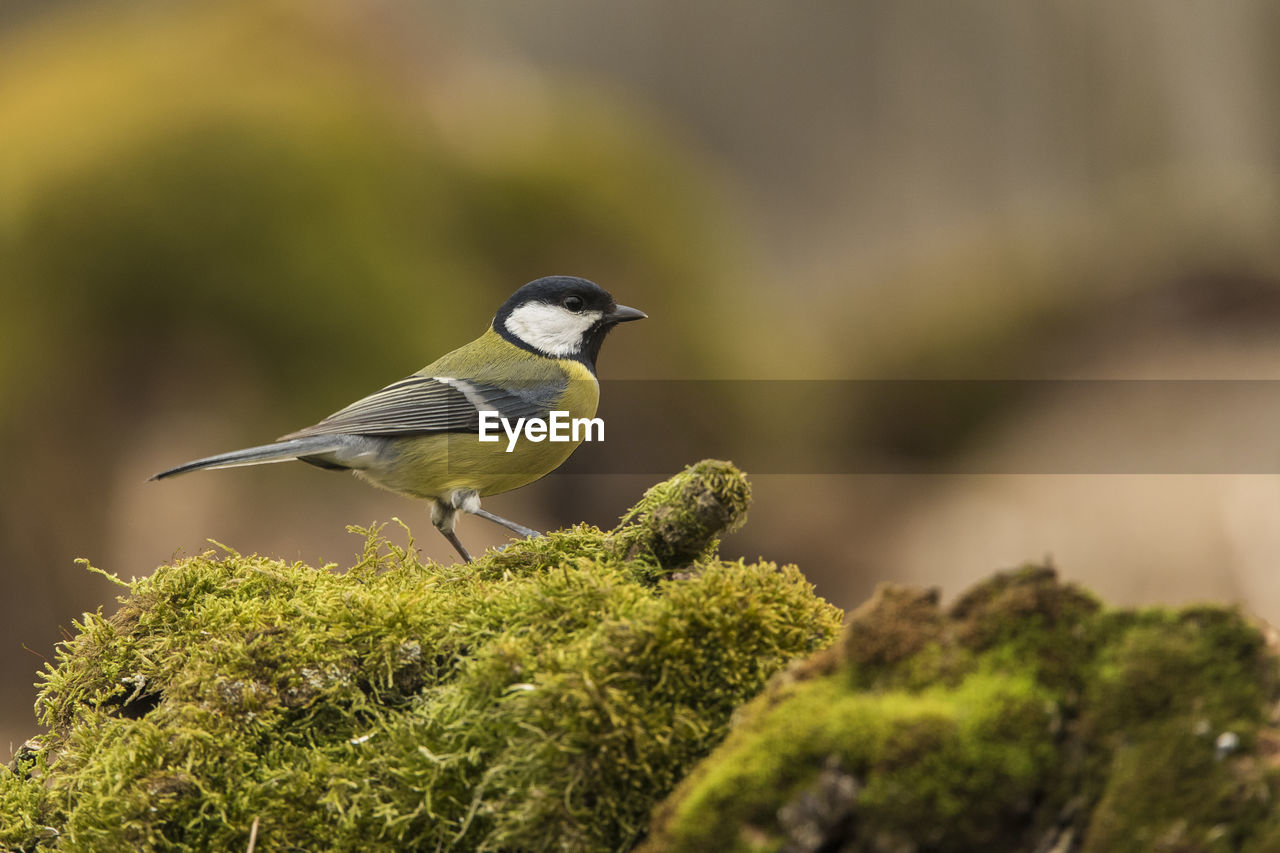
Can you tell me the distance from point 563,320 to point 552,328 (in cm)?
5

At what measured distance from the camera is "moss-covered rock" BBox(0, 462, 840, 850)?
1582mm

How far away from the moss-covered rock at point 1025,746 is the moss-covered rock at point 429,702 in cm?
21

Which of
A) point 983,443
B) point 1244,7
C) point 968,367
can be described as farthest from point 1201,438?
point 1244,7

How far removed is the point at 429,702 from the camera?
6.08 feet

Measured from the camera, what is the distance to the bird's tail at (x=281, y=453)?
2629mm

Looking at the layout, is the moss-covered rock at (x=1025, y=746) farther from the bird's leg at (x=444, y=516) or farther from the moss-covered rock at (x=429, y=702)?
the bird's leg at (x=444, y=516)

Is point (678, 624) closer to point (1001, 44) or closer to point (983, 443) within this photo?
point (983, 443)

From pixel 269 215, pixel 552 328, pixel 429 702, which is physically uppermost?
pixel 269 215

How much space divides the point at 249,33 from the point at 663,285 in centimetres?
297

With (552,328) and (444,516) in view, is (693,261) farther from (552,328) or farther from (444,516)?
(444,516)

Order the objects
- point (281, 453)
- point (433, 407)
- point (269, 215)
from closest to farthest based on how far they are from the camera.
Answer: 1. point (281, 453)
2. point (433, 407)
3. point (269, 215)

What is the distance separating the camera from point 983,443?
8.52 metres

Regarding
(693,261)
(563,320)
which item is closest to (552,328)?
(563,320)

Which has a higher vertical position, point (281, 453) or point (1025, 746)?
point (281, 453)
